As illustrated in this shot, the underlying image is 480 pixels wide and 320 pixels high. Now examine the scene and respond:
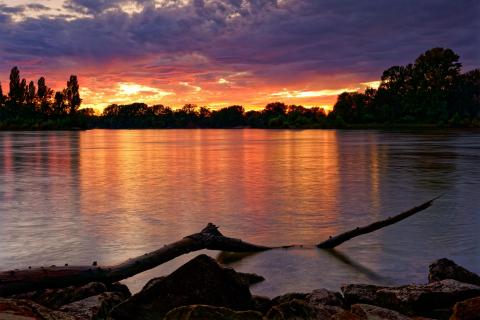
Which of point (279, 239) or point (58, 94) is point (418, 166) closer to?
point (279, 239)

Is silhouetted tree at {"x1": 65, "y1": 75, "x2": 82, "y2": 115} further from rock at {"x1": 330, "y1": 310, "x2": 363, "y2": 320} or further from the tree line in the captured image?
rock at {"x1": 330, "y1": 310, "x2": 363, "y2": 320}

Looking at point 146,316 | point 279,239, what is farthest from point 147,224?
point 146,316

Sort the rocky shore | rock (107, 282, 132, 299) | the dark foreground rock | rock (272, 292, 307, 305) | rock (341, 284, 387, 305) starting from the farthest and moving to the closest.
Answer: rock (107, 282, 132, 299)
rock (272, 292, 307, 305)
rock (341, 284, 387, 305)
the dark foreground rock
the rocky shore

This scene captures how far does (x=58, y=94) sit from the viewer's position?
6905 inches

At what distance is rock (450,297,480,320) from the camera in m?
5.11

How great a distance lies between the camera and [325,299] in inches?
244

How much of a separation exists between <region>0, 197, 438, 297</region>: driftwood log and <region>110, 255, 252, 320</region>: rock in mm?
1328

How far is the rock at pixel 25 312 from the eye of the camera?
4.61 metres

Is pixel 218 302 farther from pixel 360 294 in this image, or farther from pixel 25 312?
pixel 25 312

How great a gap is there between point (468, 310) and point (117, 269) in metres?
4.42

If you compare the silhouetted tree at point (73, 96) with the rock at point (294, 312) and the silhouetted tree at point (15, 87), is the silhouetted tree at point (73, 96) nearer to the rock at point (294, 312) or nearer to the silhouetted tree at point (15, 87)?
the silhouetted tree at point (15, 87)

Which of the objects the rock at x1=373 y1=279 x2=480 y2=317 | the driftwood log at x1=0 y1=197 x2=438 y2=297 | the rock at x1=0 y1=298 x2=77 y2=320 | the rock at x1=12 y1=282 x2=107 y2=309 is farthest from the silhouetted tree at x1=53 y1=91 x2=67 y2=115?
the rock at x1=373 y1=279 x2=480 y2=317

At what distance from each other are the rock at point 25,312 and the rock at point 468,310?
3.88 meters

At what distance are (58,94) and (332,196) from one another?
17310 cm
